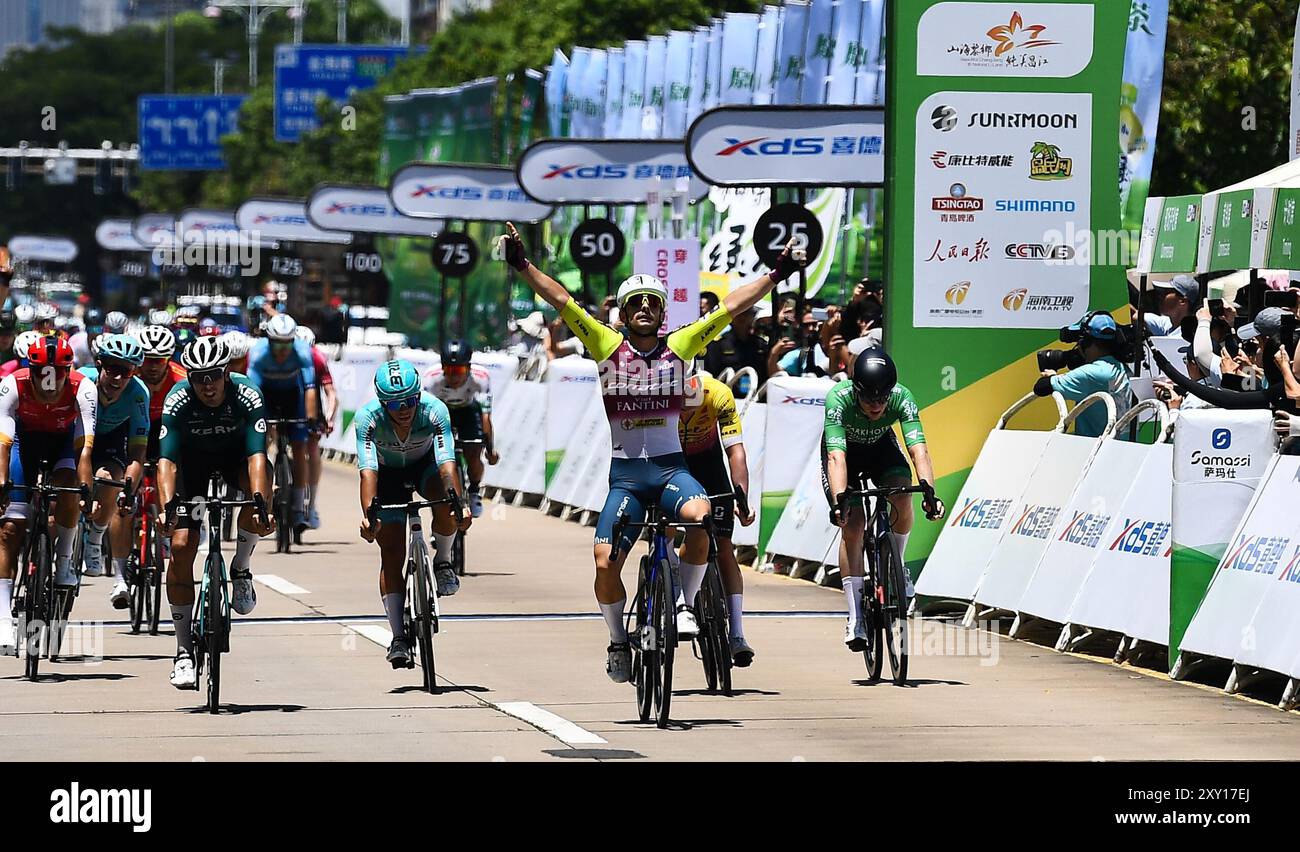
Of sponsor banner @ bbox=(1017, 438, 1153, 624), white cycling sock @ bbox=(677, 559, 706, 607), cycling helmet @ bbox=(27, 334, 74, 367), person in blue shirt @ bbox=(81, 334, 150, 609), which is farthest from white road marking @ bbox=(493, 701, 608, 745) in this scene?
sponsor banner @ bbox=(1017, 438, 1153, 624)

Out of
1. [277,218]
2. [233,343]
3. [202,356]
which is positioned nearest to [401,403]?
[233,343]

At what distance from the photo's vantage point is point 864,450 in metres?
13.1

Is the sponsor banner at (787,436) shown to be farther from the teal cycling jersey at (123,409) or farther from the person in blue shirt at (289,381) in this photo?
the teal cycling jersey at (123,409)

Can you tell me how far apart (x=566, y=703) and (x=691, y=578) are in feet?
3.13

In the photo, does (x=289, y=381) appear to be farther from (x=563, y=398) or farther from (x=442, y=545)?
(x=442, y=545)

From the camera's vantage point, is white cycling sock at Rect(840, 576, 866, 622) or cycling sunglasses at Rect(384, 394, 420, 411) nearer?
cycling sunglasses at Rect(384, 394, 420, 411)

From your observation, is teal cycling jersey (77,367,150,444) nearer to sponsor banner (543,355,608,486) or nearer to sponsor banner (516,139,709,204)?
sponsor banner (543,355,608,486)

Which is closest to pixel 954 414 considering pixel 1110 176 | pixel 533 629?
pixel 1110 176

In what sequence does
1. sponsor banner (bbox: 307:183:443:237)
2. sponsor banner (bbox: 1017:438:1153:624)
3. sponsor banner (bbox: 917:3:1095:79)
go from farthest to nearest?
sponsor banner (bbox: 307:183:443:237) → sponsor banner (bbox: 917:3:1095:79) → sponsor banner (bbox: 1017:438:1153:624)

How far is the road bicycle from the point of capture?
12.6m

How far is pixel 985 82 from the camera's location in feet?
54.1

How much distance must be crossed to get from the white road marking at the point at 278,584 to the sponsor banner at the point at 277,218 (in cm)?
3557

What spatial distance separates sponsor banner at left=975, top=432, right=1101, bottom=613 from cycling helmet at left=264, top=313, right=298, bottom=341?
23.5ft
